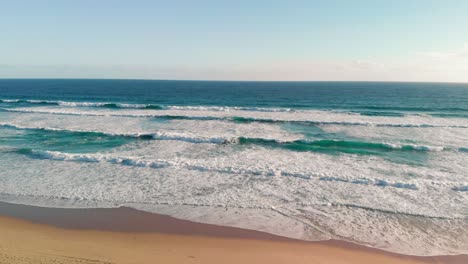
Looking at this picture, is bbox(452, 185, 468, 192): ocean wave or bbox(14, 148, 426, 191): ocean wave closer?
bbox(452, 185, 468, 192): ocean wave

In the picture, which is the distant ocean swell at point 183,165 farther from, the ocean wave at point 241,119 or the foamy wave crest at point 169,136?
the ocean wave at point 241,119

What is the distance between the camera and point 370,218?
29.8ft

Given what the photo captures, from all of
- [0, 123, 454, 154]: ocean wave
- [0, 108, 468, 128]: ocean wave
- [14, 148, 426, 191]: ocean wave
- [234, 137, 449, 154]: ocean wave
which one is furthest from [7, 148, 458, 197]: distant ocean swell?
[0, 108, 468, 128]: ocean wave

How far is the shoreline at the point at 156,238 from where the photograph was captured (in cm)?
705

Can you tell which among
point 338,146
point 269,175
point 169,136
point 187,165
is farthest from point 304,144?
point 169,136

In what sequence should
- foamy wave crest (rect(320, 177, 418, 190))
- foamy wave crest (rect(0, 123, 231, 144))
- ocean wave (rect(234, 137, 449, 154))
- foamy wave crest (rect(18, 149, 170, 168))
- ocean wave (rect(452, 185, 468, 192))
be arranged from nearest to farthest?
ocean wave (rect(452, 185, 468, 192))
foamy wave crest (rect(320, 177, 418, 190))
foamy wave crest (rect(18, 149, 170, 168))
ocean wave (rect(234, 137, 449, 154))
foamy wave crest (rect(0, 123, 231, 144))

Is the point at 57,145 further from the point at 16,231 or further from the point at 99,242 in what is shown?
the point at 99,242

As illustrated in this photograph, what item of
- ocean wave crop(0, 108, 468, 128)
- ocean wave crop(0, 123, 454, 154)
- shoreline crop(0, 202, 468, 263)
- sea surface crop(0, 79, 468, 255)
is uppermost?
ocean wave crop(0, 108, 468, 128)

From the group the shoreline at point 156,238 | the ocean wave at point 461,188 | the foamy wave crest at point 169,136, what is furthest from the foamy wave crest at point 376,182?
the foamy wave crest at point 169,136

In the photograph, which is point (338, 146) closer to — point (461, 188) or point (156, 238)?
point (461, 188)

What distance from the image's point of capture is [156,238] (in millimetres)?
7777

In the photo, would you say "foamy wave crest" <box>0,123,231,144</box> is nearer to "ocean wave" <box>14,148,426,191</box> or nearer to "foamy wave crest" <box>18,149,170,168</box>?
"ocean wave" <box>14,148,426,191</box>

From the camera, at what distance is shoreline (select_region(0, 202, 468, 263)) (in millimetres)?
7047

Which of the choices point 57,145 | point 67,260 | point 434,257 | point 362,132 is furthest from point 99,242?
point 362,132
